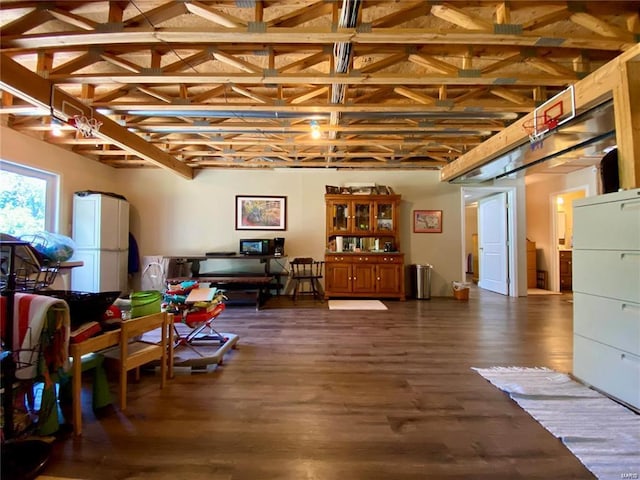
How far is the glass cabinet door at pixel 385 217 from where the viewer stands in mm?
5609

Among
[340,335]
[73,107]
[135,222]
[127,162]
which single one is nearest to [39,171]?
[127,162]

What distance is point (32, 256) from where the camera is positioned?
6.24ft

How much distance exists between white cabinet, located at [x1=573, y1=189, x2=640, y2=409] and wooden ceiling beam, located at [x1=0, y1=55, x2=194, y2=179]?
184 inches

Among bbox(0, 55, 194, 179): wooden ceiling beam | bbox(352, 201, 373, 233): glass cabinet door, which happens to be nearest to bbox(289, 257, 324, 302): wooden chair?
bbox(352, 201, 373, 233): glass cabinet door

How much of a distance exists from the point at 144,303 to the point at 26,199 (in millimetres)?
3833

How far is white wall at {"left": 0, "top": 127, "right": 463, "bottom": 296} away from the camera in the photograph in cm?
589

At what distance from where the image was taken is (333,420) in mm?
1700

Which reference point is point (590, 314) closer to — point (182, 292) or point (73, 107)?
point (182, 292)

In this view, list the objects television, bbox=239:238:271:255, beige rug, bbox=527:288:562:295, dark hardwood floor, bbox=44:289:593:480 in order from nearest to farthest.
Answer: dark hardwood floor, bbox=44:289:593:480
television, bbox=239:238:271:255
beige rug, bbox=527:288:562:295

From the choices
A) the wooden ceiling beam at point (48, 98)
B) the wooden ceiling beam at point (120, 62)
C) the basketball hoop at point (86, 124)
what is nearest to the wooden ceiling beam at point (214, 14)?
the wooden ceiling beam at point (120, 62)

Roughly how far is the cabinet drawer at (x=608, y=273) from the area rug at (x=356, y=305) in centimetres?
282

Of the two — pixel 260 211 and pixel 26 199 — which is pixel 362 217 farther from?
pixel 26 199

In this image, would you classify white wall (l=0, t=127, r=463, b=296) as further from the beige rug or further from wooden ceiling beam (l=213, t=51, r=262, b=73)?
wooden ceiling beam (l=213, t=51, r=262, b=73)

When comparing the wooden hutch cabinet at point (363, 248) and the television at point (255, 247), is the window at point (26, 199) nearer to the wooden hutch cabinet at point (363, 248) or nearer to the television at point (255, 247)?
the television at point (255, 247)
